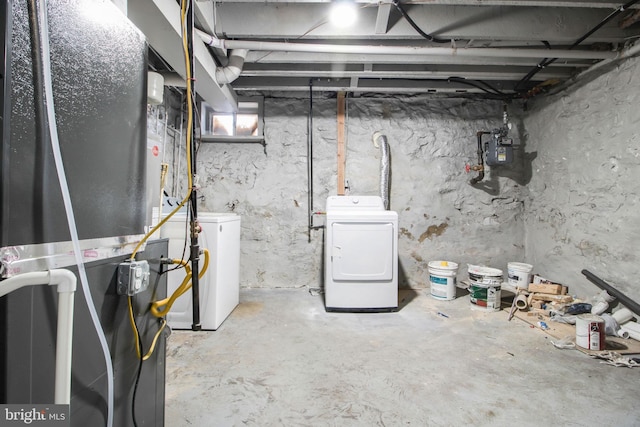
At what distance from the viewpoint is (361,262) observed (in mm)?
2428

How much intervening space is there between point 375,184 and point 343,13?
68.5 inches

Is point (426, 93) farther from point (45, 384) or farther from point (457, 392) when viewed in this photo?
point (45, 384)

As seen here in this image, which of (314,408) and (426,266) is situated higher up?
(426,266)

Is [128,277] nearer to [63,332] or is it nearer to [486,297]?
[63,332]

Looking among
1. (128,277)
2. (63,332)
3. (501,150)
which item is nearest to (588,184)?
(501,150)

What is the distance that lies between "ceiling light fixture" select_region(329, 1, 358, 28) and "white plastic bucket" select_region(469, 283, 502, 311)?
2.39 m

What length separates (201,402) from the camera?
50.6 inches

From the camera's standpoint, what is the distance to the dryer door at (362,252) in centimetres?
243

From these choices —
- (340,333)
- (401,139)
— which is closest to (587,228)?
(401,139)

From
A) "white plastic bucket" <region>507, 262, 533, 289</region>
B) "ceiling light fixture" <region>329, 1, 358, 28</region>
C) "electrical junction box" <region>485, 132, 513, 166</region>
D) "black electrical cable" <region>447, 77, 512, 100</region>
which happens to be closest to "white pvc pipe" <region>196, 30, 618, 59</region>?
"ceiling light fixture" <region>329, 1, 358, 28</region>

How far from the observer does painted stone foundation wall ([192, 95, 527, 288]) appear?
316cm

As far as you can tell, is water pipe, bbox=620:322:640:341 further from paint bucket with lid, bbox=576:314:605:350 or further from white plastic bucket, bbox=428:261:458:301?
white plastic bucket, bbox=428:261:458:301

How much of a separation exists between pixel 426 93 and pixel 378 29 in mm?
1381

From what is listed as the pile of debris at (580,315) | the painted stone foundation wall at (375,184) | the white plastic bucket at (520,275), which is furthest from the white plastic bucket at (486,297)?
the painted stone foundation wall at (375,184)
